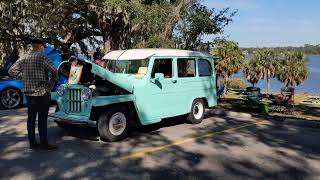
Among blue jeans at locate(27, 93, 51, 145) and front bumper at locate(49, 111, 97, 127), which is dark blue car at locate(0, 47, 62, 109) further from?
blue jeans at locate(27, 93, 51, 145)

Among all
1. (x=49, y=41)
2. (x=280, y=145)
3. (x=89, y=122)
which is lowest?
(x=280, y=145)

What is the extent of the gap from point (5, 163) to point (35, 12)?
552 inches

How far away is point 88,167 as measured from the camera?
23.4ft

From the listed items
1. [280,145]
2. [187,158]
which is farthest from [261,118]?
[187,158]

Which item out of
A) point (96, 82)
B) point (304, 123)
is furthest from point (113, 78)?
point (304, 123)

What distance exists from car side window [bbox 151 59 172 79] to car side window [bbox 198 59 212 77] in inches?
51.9

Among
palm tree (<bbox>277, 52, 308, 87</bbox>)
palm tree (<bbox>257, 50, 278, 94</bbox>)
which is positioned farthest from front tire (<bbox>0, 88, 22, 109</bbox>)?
palm tree (<bbox>277, 52, 308, 87</bbox>)

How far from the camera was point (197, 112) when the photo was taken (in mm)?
11828

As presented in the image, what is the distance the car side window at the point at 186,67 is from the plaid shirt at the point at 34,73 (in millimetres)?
3864

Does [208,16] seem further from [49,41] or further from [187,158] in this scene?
[187,158]

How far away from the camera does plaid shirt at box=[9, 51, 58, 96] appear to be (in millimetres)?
7832

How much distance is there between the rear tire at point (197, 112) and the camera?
1152cm

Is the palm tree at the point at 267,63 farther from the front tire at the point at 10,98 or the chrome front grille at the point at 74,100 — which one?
the chrome front grille at the point at 74,100

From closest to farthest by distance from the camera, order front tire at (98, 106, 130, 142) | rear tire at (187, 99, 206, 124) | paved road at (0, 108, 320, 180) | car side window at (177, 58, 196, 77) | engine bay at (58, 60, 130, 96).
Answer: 1. paved road at (0, 108, 320, 180)
2. front tire at (98, 106, 130, 142)
3. engine bay at (58, 60, 130, 96)
4. car side window at (177, 58, 196, 77)
5. rear tire at (187, 99, 206, 124)
